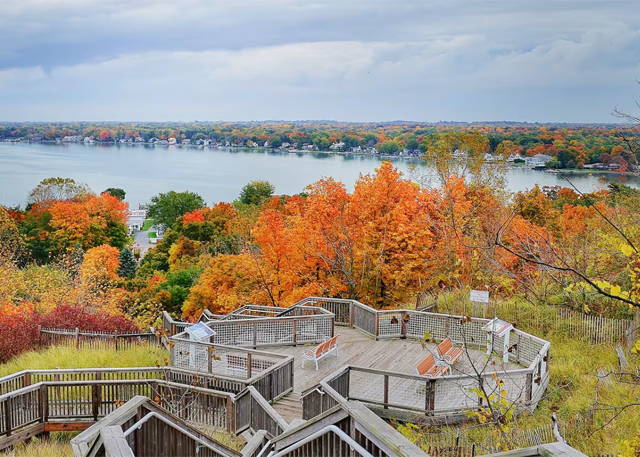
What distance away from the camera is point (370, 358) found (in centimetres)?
1535

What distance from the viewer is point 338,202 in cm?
2783

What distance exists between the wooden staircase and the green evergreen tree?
50618mm

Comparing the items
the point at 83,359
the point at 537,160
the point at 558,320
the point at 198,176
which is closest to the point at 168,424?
the point at 83,359

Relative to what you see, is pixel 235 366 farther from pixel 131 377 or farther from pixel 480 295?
pixel 480 295

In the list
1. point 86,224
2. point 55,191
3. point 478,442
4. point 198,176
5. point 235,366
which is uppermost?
point 478,442

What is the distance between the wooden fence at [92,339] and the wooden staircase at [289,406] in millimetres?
5957

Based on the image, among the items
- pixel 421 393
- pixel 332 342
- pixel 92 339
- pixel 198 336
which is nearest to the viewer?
pixel 421 393

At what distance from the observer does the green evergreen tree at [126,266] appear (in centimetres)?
6034

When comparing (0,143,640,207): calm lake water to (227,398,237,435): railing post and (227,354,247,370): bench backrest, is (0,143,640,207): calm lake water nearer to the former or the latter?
(227,354,247,370): bench backrest

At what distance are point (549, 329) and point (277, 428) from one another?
1057 cm

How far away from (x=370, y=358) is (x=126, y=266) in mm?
51360

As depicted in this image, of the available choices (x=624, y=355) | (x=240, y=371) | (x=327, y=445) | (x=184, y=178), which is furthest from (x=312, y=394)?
(x=184, y=178)

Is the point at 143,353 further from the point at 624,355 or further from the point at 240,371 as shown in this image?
the point at 624,355

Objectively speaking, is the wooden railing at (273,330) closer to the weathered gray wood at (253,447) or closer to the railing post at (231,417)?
the railing post at (231,417)
